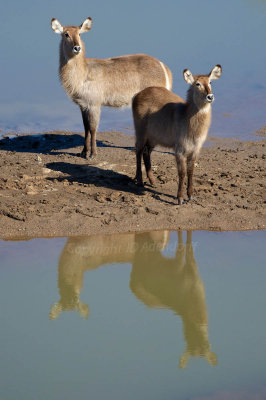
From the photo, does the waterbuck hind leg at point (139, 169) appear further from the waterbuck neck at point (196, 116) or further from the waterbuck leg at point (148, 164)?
the waterbuck neck at point (196, 116)

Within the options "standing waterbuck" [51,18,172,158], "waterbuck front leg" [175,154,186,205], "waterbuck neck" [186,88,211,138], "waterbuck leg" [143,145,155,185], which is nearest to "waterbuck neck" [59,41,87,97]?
"standing waterbuck" [51,18,172,158]

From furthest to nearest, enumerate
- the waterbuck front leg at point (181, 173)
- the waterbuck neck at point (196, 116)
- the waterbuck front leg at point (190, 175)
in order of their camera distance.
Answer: the waterbuck front leg at point (190, 175) < the waterbuck front leg at point (181, 173) < the waterbuck neck at point (196, 116)

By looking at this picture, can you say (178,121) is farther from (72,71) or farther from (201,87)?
(72,71)

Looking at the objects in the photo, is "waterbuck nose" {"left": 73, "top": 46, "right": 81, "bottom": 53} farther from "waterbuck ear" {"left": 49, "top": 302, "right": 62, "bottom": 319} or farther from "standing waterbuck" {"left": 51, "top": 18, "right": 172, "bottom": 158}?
"waterbuck ear" {"left": 49, "top": 302, "right": 62, "bottom": 319}

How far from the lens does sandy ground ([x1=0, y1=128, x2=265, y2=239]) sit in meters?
8.14

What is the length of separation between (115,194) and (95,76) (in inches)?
115

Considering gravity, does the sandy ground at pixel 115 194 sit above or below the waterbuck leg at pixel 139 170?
below

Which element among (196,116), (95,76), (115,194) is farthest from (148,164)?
(95,76)

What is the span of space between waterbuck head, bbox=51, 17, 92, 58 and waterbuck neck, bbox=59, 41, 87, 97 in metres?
0.10

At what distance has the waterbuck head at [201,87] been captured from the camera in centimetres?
819

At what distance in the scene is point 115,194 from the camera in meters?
8.95

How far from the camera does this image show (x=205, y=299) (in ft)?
20.8

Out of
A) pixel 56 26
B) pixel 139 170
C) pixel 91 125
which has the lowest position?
pixel 139 170

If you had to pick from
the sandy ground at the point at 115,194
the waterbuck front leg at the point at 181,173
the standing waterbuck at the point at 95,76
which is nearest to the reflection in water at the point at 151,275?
the sandy ground at the point at 115,194
